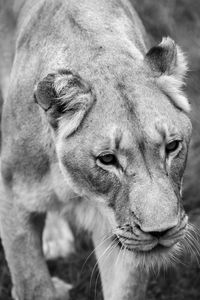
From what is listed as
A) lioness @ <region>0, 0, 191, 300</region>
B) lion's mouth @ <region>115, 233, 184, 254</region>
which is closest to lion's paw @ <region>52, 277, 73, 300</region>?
lioness @ <region>0, 0, 191, 300</region>

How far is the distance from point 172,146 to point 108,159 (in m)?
0.29

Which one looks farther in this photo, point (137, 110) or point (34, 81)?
point (34, 81)

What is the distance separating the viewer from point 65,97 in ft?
12.2

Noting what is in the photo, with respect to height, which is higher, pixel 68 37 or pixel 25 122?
pixel 68 37

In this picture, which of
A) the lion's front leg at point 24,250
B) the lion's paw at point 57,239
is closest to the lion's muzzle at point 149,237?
the lion's front leg at point 24,250

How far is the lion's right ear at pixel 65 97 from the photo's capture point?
3.67 m

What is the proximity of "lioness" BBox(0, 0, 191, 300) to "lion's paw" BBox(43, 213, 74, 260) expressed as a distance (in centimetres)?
106

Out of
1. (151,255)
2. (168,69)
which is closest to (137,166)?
(151,255)

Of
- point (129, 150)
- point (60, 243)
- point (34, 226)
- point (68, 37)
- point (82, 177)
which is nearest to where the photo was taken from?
point (129, 150)

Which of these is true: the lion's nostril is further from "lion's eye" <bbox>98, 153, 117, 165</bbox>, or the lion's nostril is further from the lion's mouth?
"lion's eye" <bbox>98, 153, 117, 165</bbox>

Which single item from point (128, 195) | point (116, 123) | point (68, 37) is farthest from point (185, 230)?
point (68, 37)

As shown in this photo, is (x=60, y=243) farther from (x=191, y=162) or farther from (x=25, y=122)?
(x=25, y=122)

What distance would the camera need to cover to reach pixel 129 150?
11.6 ft

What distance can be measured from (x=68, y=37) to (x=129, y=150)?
30.6 inches
